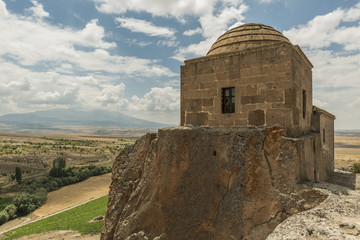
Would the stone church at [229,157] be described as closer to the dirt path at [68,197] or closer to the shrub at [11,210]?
the dirt path at [68,197]

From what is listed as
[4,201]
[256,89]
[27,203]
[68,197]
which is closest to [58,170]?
[68,197]

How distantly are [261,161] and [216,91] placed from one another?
3.10m

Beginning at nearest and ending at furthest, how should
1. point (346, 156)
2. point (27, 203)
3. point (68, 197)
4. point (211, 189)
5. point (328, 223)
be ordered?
1. point (328, 223)
2. point (211, 189)
3. point (27, 203)
4. point (68, 197)
5. point (346, 156)

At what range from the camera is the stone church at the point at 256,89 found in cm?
619

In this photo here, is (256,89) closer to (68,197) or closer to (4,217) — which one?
(4,217)

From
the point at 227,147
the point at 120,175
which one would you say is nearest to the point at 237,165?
the point at 227,147

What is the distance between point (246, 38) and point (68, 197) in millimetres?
31259

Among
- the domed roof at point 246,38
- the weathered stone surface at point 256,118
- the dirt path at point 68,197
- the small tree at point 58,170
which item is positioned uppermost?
the domed roof at point 246,38

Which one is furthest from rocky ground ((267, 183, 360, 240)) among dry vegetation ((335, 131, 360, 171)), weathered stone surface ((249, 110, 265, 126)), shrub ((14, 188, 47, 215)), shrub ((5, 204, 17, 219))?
shrub ((14, 188, 47, 215))

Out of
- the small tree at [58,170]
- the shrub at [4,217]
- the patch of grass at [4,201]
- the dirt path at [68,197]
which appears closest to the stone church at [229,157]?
the dirt path at [68,197]

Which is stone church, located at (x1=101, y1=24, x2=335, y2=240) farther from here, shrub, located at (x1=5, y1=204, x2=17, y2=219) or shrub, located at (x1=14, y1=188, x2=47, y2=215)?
shrub, located at (x1=14, y1=188, x2=47, y2=215)

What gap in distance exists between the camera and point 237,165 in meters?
5.39

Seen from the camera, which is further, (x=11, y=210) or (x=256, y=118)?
(x=11, y=210)

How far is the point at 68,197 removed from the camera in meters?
29.0
